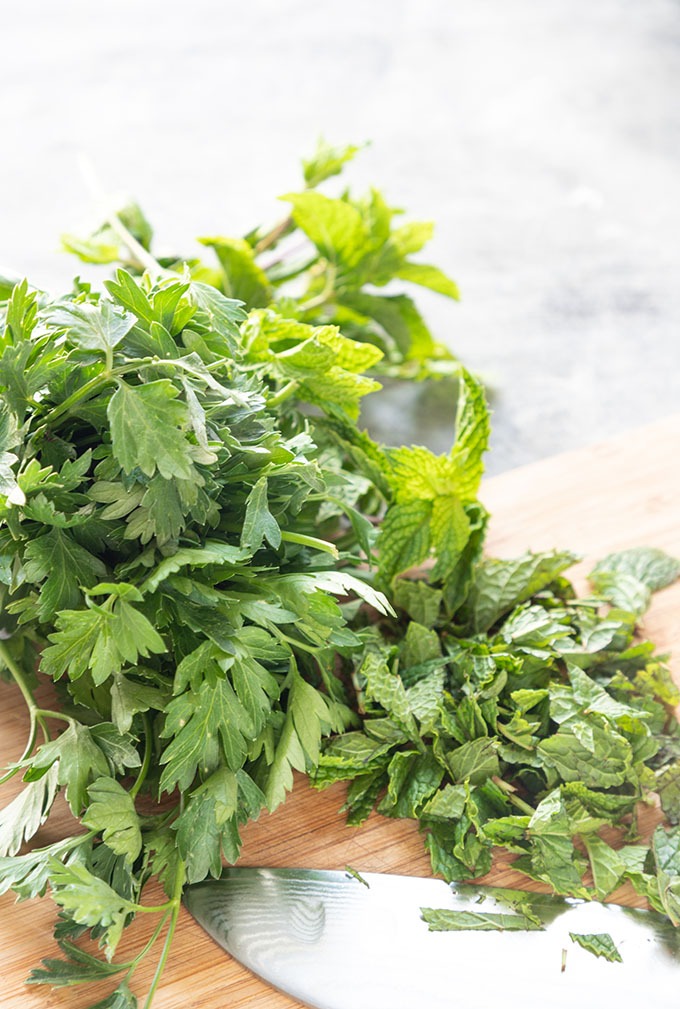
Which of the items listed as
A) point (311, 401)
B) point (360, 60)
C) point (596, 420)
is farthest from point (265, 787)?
point (360, 60)

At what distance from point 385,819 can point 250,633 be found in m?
0.34

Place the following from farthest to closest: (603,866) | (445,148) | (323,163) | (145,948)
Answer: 1. (445,148)
2. (323,163)
3. (603,866)
4. (145,948)

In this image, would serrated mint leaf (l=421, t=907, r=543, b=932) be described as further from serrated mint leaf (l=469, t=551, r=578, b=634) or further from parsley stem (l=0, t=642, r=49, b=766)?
parsley stem (l=0, t=642, r=49, b=766)

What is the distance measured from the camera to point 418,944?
1.16 m

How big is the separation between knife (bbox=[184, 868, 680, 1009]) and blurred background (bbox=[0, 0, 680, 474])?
2.92 ft

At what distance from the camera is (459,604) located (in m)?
1.44

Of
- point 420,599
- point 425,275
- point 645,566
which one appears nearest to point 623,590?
point 645,566

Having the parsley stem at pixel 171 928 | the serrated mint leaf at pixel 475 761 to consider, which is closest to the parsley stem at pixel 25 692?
the parsley stem at pixel 171 928

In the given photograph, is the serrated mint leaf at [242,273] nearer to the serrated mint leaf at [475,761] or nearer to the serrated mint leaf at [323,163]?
the serrated mint leaf at [323,163]

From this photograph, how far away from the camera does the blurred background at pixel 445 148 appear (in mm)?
2088

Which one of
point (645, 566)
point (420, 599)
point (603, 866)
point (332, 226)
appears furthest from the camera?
point (332, 226)

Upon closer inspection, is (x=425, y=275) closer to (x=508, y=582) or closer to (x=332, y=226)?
(x=332, y=226)

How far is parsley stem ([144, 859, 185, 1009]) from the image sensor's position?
3.57 feet

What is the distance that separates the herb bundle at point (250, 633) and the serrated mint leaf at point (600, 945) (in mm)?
53
